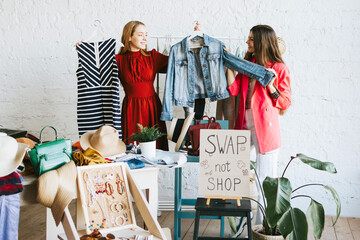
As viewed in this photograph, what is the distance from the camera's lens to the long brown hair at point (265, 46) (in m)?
3.18

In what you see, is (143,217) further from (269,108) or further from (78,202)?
(269,108)

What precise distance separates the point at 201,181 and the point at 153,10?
2.24 metres

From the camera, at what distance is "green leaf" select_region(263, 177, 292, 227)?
2.34m

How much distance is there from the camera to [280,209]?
7.71ft

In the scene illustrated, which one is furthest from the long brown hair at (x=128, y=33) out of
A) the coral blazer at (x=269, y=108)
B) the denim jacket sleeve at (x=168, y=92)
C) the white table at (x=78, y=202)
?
the white table at (x=78, y=202)

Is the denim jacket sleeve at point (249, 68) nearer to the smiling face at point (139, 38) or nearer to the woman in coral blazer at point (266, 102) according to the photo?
the woman in coral blazer at point (266, 102)

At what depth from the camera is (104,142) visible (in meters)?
2.54

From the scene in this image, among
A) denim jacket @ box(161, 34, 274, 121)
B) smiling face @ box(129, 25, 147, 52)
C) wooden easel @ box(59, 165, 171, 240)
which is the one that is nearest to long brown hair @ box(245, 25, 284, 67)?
denim jacket @ box(161, 34, 274, 121)

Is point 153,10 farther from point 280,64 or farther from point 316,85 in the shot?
point 316,85

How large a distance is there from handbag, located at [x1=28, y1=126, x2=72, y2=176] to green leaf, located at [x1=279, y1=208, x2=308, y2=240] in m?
1.26

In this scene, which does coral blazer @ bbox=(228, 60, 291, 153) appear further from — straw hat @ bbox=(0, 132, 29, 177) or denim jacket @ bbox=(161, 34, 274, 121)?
straw hat @ bbox=(0, 132, 29, 177)

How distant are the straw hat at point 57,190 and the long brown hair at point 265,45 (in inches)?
69.0

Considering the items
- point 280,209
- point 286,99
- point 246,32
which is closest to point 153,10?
point 246,32

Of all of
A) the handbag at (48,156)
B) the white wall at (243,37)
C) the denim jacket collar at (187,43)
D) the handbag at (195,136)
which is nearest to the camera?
the handbag at (48,156)
